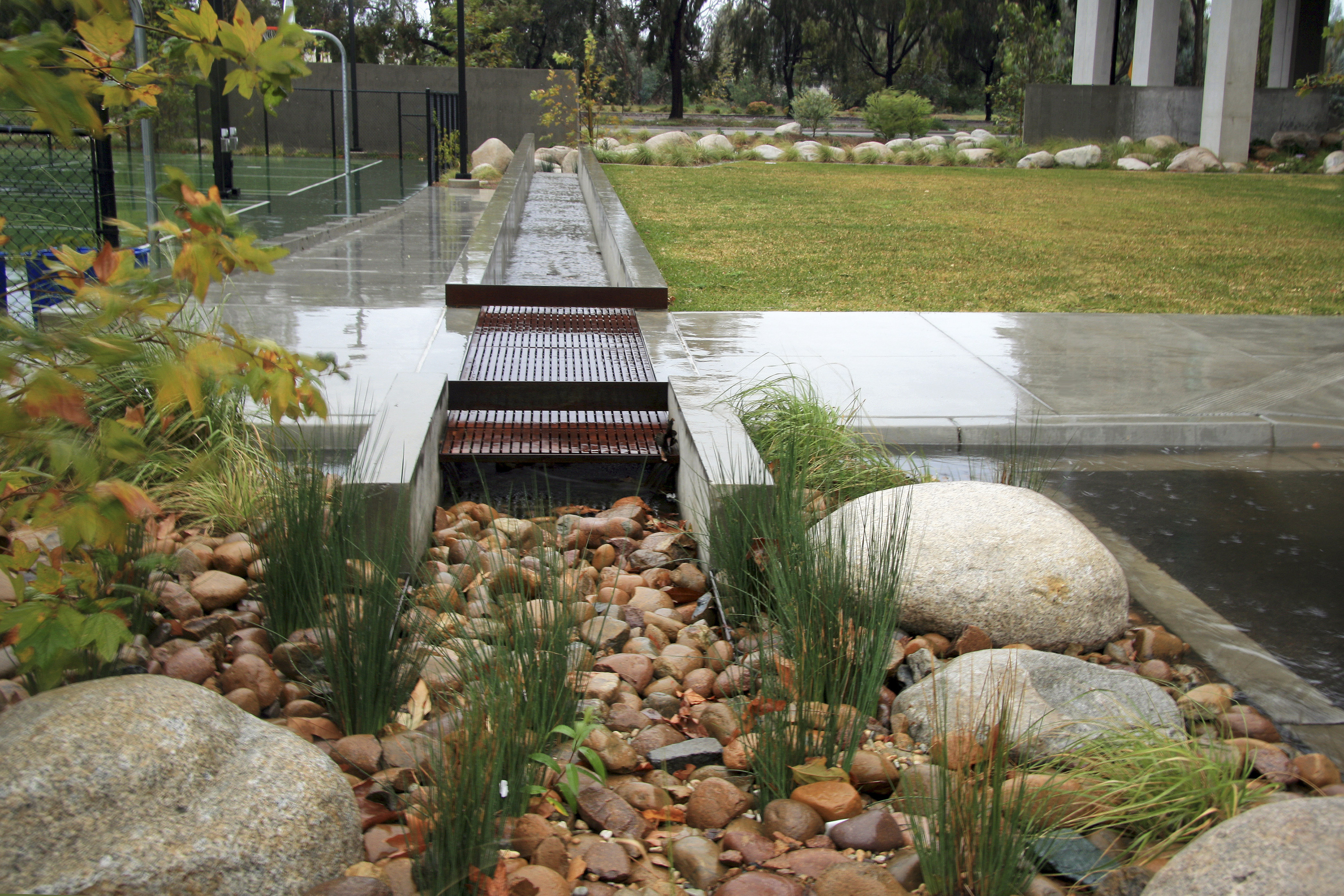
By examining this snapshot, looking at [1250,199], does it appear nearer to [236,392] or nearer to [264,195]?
[264,195]

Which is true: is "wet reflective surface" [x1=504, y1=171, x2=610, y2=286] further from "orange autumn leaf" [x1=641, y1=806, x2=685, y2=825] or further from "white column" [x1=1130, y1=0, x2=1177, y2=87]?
"white column" [x1=1130, y1=0, x2=1177, y2=87]

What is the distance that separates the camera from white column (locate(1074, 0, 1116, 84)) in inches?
1133

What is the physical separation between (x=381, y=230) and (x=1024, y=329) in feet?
25.1

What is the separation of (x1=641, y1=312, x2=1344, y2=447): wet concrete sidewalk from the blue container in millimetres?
2821

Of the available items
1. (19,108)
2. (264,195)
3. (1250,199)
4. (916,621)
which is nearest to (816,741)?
(916,621)

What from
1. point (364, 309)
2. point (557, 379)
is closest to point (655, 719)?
point (557, 379)

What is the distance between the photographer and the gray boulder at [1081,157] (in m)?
24.2

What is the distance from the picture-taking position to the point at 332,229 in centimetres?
1177

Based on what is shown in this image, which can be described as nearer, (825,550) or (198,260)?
(198,260)

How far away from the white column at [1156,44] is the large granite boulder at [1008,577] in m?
27.6

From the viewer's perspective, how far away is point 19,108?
176 cm

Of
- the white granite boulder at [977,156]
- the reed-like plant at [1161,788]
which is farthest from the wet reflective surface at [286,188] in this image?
the white granite boulder at [977,156]

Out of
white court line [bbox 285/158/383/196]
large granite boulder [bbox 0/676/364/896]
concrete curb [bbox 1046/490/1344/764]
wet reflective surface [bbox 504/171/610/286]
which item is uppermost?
white court line [bbox 285/158/383/196]

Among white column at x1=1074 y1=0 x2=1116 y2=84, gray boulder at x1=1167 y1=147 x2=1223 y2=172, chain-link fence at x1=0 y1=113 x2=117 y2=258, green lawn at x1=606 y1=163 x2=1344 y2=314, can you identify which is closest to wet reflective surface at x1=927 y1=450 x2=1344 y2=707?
green lawn at x1=606 y1=163 x2=1344 y2=314
